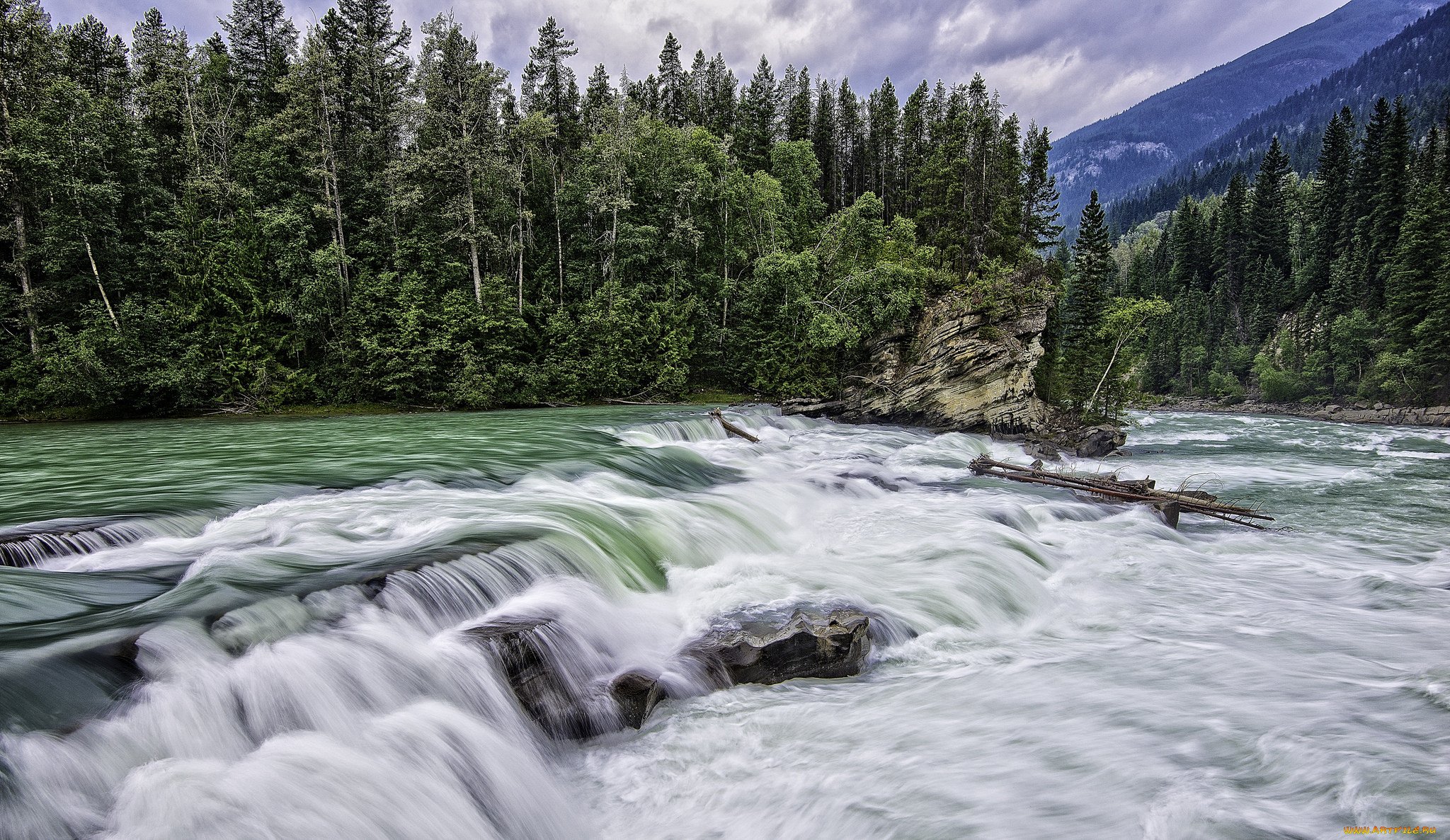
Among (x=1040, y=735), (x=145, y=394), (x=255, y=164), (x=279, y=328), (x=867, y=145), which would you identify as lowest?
(x=1040, y=735)

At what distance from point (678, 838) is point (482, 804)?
1314 millimetres

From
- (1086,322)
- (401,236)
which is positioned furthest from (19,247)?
(1086,322)

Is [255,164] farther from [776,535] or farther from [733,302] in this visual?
[776,535]

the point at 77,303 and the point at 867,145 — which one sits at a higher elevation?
the point at 867,145

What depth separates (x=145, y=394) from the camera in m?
25.2

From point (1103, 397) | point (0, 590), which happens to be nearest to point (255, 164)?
point (0, 590)

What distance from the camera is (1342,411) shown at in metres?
47.8

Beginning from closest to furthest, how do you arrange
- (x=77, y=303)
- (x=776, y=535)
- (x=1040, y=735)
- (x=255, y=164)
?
(x=1040, y=735), (x=776, y=535), (x=77, y=303), (x=255, y=164)

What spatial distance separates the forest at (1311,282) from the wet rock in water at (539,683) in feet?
105

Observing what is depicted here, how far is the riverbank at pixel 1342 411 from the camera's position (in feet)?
134

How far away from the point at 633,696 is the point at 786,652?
1.51m

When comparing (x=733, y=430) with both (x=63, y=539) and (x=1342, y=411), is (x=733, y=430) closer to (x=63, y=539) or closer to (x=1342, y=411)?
Result: (x=63, y=539)

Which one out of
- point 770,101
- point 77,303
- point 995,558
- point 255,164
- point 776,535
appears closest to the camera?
point 995,558

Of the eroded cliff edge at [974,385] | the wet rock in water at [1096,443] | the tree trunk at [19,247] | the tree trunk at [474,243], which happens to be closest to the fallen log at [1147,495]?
the wet rock in water at [1096,443]
